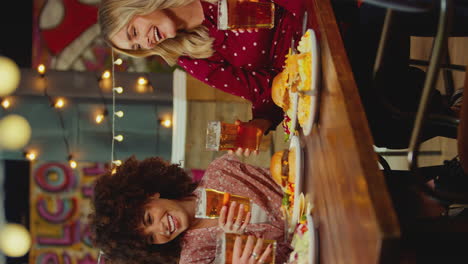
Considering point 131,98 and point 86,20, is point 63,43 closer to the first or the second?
point 86,20

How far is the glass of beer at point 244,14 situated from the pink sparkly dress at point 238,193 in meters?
0.63

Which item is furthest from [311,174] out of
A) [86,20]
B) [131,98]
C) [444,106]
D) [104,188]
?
[86,20]

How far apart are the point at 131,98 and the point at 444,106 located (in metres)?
2.69

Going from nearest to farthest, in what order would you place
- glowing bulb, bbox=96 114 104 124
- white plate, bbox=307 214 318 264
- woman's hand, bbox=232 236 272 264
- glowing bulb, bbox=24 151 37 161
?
white plate, bbox=307 214 318 264 → woman's hand, bbox=232 236 272 264 → glowing bulb, bbox=96 114 104 124 → glowing bulb, bbox=24 151 37 161

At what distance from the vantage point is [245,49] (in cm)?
230

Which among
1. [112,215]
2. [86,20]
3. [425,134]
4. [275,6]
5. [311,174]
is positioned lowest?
[112,215]

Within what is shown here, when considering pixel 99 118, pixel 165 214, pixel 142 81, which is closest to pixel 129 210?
pixel 165 214

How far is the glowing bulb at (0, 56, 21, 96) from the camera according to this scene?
3.90 meters

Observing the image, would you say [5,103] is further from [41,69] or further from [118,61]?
[118,61]

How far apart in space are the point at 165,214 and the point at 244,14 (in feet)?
3.10

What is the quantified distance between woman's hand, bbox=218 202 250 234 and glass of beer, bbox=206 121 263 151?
303 millimetres

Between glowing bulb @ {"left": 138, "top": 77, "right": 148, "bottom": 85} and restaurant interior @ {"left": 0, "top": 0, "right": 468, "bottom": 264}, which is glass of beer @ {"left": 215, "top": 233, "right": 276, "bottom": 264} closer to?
restaurant interior @ {"left": 0, "top": 0, "right": 468, "bottom": 264}

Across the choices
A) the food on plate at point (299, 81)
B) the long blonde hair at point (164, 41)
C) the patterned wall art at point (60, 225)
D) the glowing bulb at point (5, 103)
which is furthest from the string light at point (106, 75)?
the food on plate at point (299, 81)

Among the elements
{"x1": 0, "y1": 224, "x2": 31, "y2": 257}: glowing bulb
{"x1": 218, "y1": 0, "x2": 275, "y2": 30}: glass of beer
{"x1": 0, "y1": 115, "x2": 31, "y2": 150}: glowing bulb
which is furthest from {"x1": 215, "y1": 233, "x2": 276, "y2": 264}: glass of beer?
{"x1": 0, "y1": 224, "x2": 31, "y2": 257}: glowing bulb
